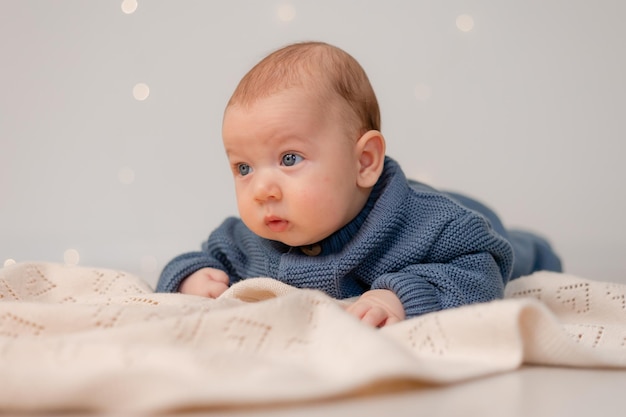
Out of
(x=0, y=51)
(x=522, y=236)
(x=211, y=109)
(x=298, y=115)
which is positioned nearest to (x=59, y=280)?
(x=298, y=115)

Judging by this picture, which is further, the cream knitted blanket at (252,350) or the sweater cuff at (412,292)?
the sweater cuff at (412,292)

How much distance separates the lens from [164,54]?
2955 mm

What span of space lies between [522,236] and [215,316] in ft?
3.82

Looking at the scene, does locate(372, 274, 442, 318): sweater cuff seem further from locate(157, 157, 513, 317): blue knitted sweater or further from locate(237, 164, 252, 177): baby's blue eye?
locate(237, 164, 252, 177): baby's blue eye

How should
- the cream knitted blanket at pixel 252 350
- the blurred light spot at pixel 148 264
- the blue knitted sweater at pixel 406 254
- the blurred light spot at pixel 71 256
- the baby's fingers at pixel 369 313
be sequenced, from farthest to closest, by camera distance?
the blurred light spot at pixel 71 256, the blurred light spot at pixel 148 264, the blue knitted sweater at pixel 406 254, the baby's fingers at pixel 369 313, the cream knitted blanket at pixel 252 350

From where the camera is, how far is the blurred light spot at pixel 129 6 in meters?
2.94

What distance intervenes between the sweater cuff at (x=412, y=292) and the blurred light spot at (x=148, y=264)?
4.78 ft

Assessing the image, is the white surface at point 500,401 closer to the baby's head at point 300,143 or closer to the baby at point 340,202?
the baby at point 340,202

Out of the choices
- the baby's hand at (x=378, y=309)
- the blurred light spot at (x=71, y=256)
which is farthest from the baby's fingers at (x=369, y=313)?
the blurred light spot at (x=71, y=256)

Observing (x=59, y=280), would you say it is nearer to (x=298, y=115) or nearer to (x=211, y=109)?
Result: (x=298, y=115)

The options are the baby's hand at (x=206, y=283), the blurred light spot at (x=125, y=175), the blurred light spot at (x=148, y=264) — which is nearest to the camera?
the baby's hand at (x=206, y=283)

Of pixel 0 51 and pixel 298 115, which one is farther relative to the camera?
pixel 0 51

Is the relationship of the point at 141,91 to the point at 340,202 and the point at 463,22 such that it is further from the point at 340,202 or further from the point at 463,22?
the point at 340,202

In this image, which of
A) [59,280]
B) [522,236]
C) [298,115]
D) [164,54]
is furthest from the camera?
[164,54]
